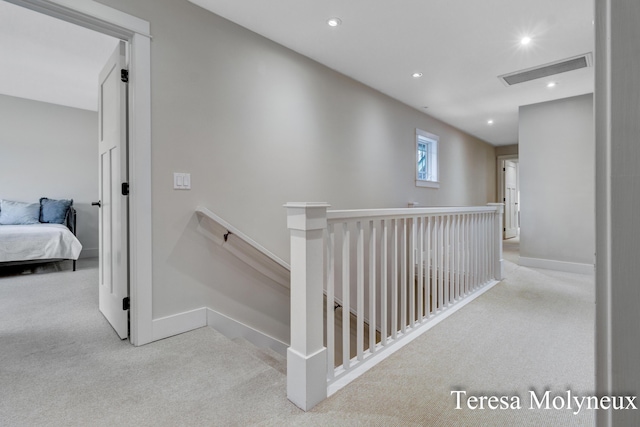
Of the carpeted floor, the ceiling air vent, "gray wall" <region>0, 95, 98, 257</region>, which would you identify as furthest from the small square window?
"gray wall" <region>0, 95, 98, 257</region>

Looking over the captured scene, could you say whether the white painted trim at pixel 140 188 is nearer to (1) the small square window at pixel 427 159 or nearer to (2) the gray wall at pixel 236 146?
(2) the gray wall at pixel 236 146

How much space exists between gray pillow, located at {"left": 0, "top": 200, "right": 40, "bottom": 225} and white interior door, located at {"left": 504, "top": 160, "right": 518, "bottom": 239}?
9.22 metres

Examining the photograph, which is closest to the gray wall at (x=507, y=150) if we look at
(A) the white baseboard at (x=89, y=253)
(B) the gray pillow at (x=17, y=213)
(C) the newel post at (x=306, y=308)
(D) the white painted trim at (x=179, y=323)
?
(C) the newel post at (x=306, y=308)

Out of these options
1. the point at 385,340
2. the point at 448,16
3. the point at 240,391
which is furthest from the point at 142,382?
the point at 448,16

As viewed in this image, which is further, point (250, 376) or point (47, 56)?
point (47, 56)

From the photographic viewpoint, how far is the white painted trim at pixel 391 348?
4.97 feet

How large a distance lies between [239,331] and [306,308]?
1.29 m

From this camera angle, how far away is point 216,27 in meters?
2.31

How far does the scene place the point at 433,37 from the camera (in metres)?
2.64

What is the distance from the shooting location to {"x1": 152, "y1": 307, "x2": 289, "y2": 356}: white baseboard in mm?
1997

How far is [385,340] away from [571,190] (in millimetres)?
3841
